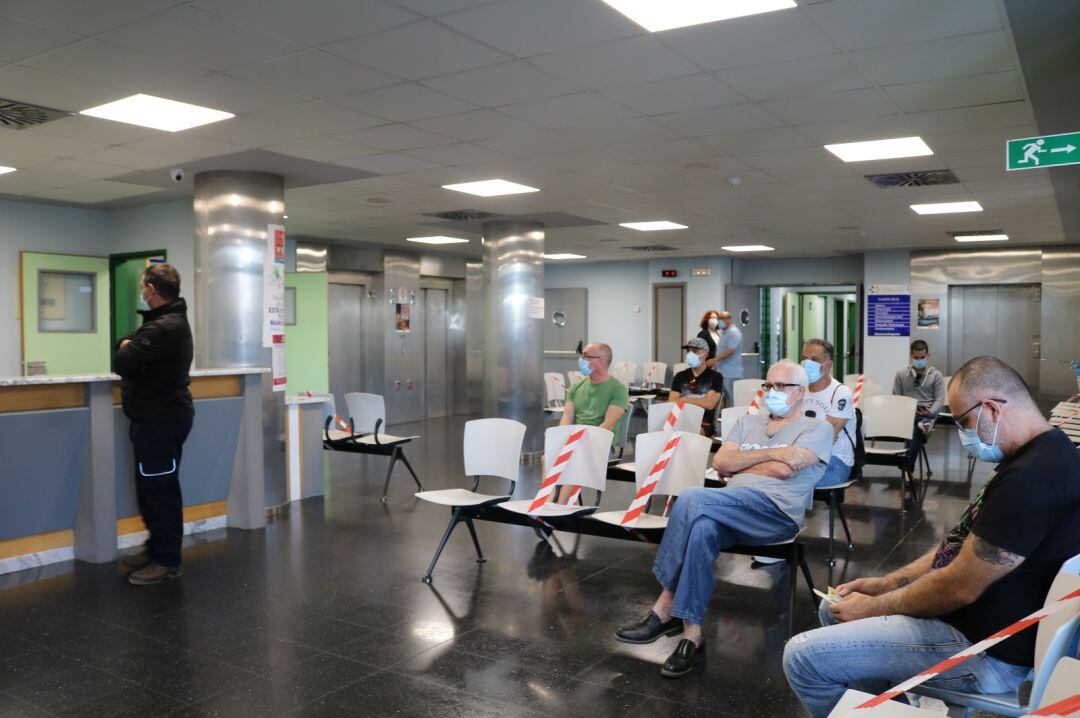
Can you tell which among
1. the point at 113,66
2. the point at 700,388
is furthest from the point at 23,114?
the point at 700,388

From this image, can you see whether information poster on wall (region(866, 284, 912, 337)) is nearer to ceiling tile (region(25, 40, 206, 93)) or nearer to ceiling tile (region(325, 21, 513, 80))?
ceiling tile (region(325, 21, 513, 80))

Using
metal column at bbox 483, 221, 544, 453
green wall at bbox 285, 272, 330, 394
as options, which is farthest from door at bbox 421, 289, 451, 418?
green wall at bbox 285, 272, 330, 394

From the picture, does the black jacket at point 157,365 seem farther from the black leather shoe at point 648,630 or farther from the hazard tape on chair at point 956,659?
the hazard tape on chair at point 956,659

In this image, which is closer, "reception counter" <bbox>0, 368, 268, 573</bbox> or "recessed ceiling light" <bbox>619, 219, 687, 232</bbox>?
"reception counter" <bbox>0, 368, 268, 573</bbox>

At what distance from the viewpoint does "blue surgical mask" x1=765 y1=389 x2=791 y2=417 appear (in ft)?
13.3

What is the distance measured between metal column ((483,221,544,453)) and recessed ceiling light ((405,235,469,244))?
1.94 meters

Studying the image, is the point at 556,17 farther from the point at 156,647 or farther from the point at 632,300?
the point at 632,300

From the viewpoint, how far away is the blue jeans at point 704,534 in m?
3.65

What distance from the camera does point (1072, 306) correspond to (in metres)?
13.0

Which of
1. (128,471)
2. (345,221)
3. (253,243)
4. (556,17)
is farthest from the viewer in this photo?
(345,221)

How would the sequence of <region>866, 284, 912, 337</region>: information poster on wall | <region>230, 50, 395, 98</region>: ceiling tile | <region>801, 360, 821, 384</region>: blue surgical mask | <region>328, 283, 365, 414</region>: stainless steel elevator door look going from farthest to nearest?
<region>866, 284, 912, 337</region>: information poster on wall
<region>328, 283, 365, 414</region>: stainless steel elevator door
<region>801, 360, 821, 384</region>: blue surgical mask
<region>230, 50, 395, 98</region>: ceiling tile

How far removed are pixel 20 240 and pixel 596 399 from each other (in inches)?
248

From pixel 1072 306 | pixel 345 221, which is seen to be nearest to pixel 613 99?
pixel 345 221

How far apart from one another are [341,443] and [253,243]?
6.22ft
